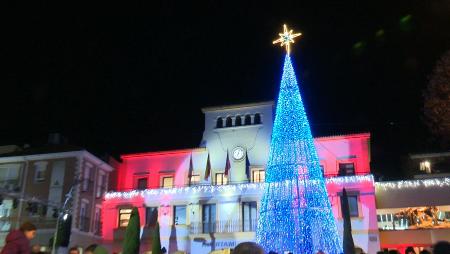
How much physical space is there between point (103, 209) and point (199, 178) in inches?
319

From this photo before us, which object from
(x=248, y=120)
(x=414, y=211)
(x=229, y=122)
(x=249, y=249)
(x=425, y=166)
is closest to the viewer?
(x=249, y=249)

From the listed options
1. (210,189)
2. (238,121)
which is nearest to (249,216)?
(210,189)

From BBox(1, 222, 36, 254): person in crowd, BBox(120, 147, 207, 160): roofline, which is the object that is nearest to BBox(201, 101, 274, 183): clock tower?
BBox(120, 147, 207, 160): roofline

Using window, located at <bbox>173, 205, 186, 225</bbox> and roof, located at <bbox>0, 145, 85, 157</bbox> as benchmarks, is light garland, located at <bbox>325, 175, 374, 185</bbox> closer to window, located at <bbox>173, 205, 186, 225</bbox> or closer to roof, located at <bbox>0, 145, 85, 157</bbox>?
window, located at <bbox>173, 205, 186, 225</bbox>

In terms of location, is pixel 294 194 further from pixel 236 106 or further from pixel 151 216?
pixel 151 216

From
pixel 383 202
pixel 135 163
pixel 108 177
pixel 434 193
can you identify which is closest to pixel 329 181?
pixel 383 202

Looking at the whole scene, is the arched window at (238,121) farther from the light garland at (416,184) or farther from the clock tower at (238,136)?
the light garland at (416,184)

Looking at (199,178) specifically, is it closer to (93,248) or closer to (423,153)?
(423,153)

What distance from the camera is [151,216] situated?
34625 millimetres

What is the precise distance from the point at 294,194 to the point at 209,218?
38.3ft

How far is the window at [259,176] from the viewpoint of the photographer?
1345 inches

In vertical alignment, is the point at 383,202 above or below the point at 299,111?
below

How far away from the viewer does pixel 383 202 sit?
31609 millimetres

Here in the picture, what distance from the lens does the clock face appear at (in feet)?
115
